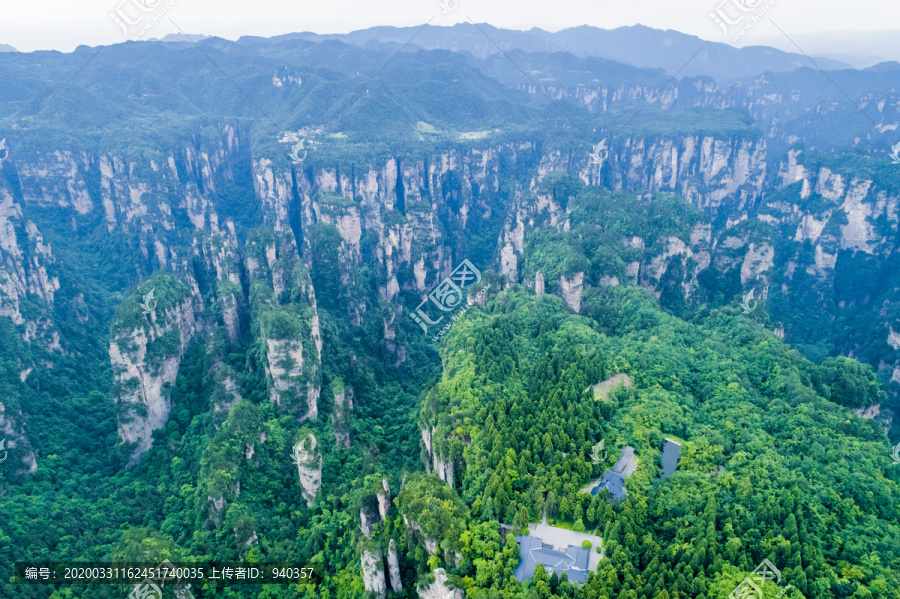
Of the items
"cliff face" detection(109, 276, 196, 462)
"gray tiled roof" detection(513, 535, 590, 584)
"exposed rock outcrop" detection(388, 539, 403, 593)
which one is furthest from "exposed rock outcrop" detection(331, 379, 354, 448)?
"gray tiled roof" detection(513, 535, 590, 584)

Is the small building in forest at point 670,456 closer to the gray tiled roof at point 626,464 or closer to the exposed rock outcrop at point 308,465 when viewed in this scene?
the gray tiled roof at point 626,464

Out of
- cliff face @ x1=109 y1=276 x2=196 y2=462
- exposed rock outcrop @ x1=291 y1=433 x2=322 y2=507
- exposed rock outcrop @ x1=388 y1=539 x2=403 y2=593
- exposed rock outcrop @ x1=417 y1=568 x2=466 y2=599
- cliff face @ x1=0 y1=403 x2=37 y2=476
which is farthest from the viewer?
cliff face @ x1=109 y1=276 x2=196 y2=462

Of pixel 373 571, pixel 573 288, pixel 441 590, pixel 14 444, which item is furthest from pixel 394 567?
pixel 573 288

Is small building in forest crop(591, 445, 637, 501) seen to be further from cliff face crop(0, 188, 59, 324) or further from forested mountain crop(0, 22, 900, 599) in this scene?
cliff face crop(0, 188, 59, 324)

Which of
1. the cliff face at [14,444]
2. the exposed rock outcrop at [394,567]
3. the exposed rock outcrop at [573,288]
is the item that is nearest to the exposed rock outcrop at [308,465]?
the exposed rock outcrop at [394,567]

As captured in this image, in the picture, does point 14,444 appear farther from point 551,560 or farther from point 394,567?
point 551,560
